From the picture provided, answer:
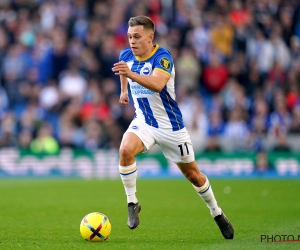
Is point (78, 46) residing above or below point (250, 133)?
above

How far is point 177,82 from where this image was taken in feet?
70.1

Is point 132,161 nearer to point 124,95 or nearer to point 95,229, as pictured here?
point 95,229

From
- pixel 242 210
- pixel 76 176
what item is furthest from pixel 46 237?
pixel 76 176

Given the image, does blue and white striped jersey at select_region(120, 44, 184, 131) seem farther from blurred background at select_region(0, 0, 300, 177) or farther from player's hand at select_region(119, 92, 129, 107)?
blurred background at select_region(0, 0, 300, 177)

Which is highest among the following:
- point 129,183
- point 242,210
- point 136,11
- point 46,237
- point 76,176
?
point 136,11

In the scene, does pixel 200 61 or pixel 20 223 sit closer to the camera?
pixel 20 223

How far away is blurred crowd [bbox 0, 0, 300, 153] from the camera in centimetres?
1997

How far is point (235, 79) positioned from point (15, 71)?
20.6 ft

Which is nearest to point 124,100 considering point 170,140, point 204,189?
point 170,140

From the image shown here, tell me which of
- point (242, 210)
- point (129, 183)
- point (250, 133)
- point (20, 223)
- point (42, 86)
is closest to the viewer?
point (129, 183)

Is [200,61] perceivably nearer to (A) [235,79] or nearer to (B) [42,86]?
(A) [235,79]

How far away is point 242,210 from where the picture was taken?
11734mm

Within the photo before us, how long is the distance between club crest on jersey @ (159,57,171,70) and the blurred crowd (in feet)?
36.8

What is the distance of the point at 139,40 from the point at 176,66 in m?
12.8
